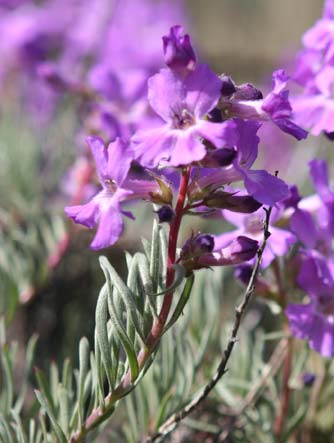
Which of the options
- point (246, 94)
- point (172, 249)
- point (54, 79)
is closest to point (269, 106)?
point (246, 94)

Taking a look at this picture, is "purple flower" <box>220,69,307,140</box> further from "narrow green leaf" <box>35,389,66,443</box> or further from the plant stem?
"narrow green leaf" <box>35,389,66,443</box>

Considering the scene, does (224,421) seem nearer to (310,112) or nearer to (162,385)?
(162,385)

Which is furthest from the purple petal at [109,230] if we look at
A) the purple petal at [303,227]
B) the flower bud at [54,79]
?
the flower bud at [54,79]

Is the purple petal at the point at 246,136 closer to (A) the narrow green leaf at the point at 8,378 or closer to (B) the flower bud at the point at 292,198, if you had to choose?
(B) the flower bud at the point at 292,198

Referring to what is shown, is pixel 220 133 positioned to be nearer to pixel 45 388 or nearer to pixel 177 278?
pixel 177 278

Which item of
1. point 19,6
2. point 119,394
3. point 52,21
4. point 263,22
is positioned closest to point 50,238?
point 119,394
